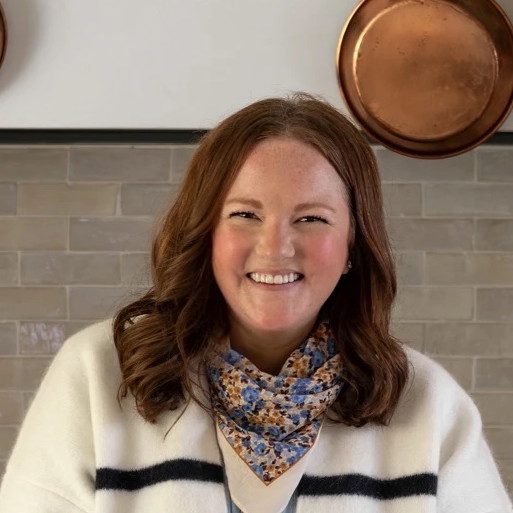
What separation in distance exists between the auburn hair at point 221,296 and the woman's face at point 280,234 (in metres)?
0.03

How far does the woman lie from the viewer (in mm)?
1498

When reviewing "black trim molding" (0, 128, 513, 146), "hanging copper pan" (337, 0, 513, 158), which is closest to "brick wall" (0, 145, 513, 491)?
"black trim molding" (0, 128, 513, 146)

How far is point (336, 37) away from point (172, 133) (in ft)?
1.73

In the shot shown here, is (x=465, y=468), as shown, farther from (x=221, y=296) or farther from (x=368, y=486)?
(x=221, y=296)

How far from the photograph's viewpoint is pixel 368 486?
1.60 metres

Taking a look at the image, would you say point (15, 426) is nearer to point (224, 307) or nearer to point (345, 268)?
point (224, 307)

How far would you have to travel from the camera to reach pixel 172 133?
2594 millimetres

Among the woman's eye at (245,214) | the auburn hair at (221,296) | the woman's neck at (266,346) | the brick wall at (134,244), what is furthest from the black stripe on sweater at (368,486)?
the brick wall at (134,244)

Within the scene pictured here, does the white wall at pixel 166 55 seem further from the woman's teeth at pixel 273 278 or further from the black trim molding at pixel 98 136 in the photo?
the woman's teeth at pixel 273 278

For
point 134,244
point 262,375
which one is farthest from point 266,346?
point 134,244

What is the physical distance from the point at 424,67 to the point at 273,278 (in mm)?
1256

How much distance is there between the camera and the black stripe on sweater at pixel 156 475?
153 centimetres

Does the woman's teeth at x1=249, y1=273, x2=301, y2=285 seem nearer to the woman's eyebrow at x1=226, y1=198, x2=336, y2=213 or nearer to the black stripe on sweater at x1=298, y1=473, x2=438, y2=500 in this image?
the woman's eyebrow at x1=226, y1=198, x2=336, y2=213

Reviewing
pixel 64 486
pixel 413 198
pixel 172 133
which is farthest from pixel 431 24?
pixel 64 486
